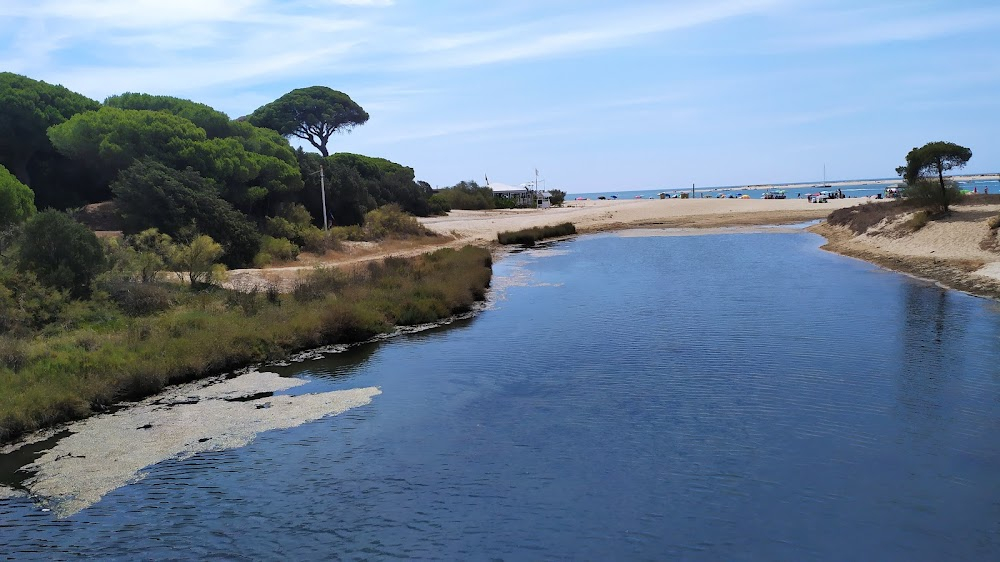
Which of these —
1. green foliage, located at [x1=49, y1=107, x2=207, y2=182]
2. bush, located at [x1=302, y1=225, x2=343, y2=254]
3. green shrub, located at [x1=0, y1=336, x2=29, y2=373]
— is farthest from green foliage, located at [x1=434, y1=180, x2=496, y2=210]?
green shrub, located at [x1=0, y1=336, x2=29, y2=373]

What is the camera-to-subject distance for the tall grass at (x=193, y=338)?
1530 centimetres

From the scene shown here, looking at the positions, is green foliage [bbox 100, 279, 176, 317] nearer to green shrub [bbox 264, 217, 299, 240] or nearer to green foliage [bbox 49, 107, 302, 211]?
green foliage [bbox 49, 107, 302, 211]

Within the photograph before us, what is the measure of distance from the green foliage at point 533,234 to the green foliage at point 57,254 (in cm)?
3834

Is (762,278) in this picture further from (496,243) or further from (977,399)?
(496,243)

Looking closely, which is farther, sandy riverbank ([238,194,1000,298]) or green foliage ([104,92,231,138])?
green foliage ([104,92,231,138])

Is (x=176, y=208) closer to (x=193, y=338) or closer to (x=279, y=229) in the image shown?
(x=279, y=229)

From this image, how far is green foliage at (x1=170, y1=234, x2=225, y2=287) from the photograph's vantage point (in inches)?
1060

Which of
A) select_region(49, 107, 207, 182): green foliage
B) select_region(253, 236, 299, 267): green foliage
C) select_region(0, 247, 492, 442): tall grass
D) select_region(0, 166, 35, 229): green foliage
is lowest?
select_region(0, 247, 492, 442): tall grass

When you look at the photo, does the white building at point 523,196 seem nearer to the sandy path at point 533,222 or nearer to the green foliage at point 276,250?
the sandy path at point 533,222

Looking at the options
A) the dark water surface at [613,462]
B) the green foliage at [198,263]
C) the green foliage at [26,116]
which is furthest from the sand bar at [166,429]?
the green foliage at [26,116]

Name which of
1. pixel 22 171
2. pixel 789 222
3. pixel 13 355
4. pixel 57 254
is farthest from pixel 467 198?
pixel 13 355

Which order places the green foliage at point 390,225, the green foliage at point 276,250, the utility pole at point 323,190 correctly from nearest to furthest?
the green foliage at point 276,250, the utility pole at point 323,190, the green foliage at point 390,225

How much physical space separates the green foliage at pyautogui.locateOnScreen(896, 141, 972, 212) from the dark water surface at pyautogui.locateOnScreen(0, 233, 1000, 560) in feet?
72.5

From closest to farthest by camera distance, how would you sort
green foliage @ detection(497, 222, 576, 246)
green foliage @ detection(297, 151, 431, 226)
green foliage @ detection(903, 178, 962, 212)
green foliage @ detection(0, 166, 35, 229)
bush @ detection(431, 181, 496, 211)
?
green foliage @ detection(0, 166, 35, 229), green foliage @ detection(903, 178, 962, 212), green foliage @ detection(297, 151, 431, 226), green foliage @ detection(497, 222, 576, 246), bush @ detection(431, 181, 496, 211)
